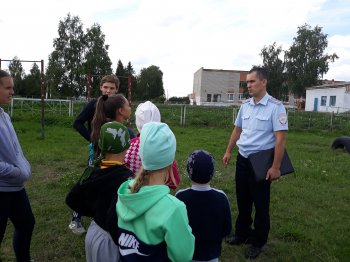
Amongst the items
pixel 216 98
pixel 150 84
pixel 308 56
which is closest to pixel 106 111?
pixel 308 56

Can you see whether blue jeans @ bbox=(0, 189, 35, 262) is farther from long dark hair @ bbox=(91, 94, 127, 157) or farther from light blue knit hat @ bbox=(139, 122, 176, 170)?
light blue knit hat @ bbox=(139, 122, 176, 170)

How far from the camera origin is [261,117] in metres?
3.52

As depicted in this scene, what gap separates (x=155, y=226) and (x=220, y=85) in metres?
67.0

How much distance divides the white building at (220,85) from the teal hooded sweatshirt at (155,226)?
2559 inches

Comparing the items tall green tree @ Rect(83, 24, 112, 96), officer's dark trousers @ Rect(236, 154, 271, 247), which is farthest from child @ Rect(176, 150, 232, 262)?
tall green tree @ Rect(83, 24, 112, 96)

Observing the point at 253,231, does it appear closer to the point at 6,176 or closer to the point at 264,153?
the point at 264,153

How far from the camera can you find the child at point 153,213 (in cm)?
157

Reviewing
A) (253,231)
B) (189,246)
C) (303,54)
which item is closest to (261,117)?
(253,231)

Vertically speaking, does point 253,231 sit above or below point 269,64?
below

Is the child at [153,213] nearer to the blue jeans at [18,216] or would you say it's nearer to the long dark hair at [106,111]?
the long dark hair at [106,111]

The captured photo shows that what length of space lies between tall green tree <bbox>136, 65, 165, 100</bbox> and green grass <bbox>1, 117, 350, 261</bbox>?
54938 mm

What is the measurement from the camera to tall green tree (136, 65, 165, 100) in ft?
213

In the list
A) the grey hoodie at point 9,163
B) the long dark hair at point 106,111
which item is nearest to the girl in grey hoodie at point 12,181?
the grey hoodie at point 9,163

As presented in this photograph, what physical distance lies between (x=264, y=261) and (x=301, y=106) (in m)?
49.5
